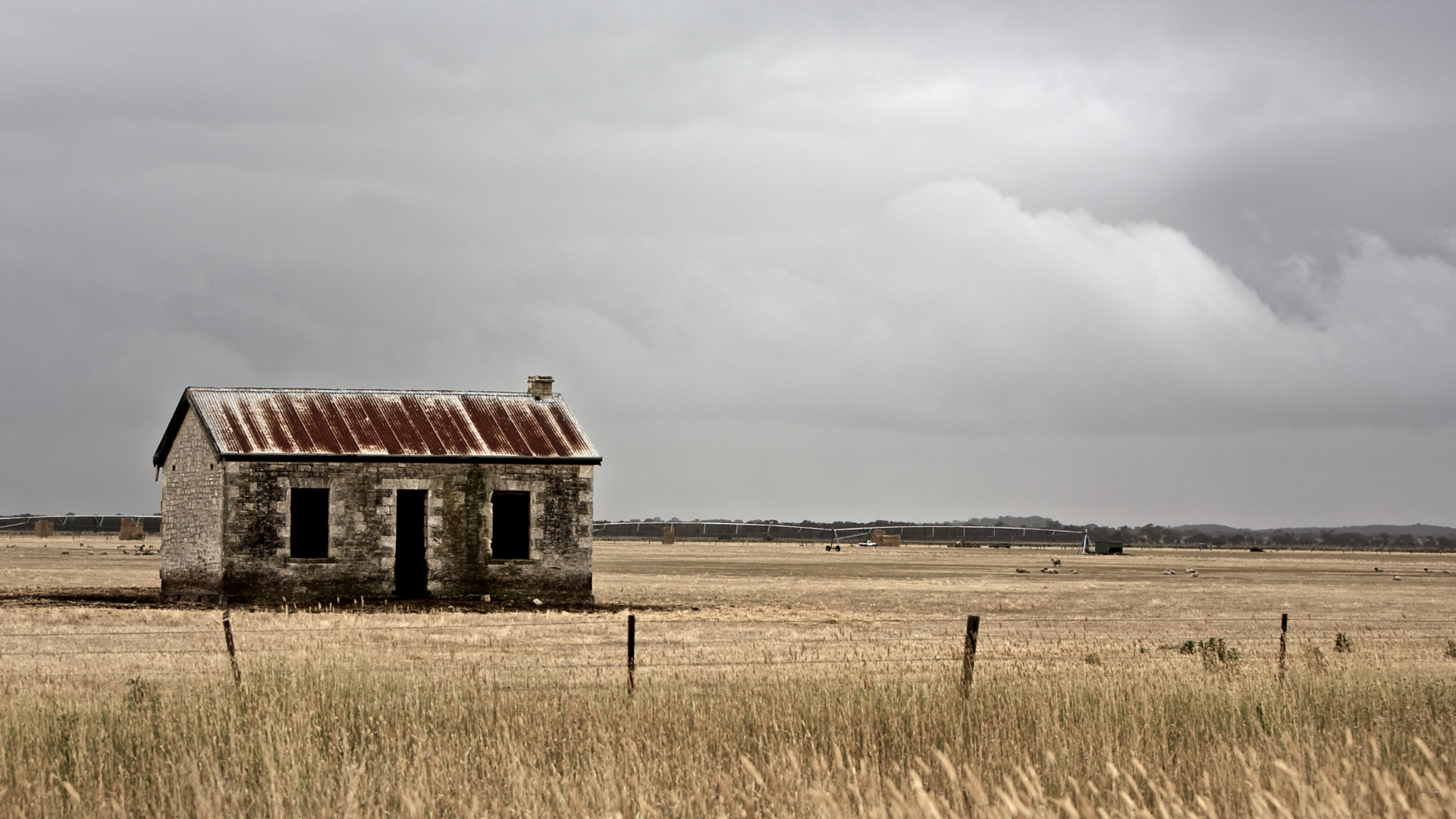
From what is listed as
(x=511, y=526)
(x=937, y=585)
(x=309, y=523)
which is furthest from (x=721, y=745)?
(x=937, y=585)

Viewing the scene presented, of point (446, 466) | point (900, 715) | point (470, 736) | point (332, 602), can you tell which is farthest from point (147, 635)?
point (900, 715)

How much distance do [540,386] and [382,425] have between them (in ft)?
14.1

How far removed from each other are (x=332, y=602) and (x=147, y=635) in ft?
22.3

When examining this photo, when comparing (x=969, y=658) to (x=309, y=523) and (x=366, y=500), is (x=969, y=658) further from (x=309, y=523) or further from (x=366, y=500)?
(x=309, y=523)

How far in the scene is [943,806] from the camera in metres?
6.19

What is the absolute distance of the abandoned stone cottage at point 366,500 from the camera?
26812 millimetres

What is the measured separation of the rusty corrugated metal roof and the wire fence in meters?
5.07

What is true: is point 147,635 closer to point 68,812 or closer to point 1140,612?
point 68,812

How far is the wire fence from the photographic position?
1251 centimetres

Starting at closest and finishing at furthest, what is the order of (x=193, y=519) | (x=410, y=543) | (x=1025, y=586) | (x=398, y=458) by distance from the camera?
1. (x=398, y=458)
2. (x=193, y=519)
3. (x=410, y=543)
4. (x=1025, y=586)

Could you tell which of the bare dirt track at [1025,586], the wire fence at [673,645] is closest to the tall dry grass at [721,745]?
the wire fence at [673,645]

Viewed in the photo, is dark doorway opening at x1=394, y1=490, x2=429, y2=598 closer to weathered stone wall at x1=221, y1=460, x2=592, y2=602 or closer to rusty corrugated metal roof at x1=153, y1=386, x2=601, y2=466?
weathered stone wall at x1=221, y1=460, x2=592, y2=602

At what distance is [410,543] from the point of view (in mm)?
29750

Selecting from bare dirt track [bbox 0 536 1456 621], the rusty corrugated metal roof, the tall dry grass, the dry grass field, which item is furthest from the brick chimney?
the tall dry grass
